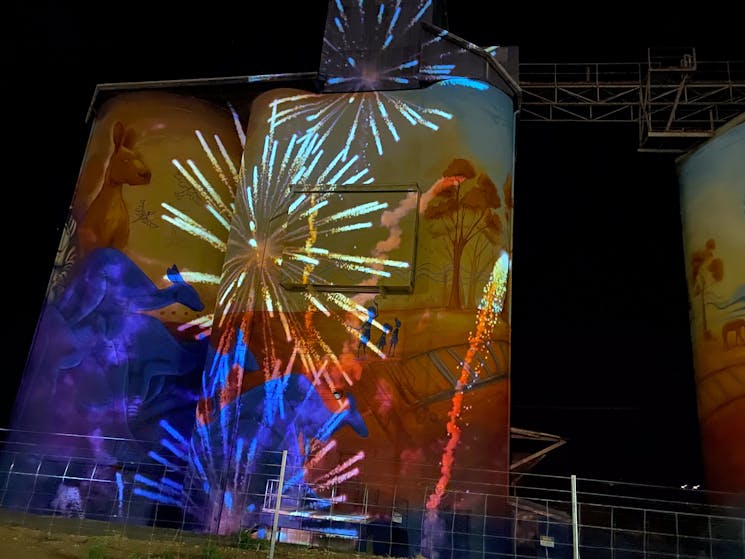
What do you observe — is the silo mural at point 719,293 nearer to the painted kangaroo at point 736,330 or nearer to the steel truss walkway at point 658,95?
the painted kangaroo at point 736,330

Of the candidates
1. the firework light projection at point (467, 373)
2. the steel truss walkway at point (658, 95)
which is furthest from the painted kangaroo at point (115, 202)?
the steel truss walkway at point (658, 95)

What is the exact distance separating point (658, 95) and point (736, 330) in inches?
242

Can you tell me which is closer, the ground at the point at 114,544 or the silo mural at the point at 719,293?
the ground at the point at 114,544

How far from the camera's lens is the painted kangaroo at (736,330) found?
12.7 metres

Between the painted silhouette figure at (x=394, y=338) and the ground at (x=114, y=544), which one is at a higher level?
the painted silhouette figure at (x=394, y=338)

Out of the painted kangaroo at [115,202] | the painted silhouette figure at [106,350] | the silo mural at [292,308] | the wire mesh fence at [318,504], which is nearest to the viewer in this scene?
the wire mesh fence at [318,504]

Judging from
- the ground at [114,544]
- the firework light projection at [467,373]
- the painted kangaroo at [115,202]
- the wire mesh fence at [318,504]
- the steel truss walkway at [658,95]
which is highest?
the steel truss walkway at [658,95]

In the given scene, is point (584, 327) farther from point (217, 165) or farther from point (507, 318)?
point (217, 165)

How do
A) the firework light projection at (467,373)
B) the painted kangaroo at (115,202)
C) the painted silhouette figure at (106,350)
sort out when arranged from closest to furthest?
1. the firework light projection at (467,373)
2. the painted silhouette figure at (106,350)
3. the painted kangaroo at (115,202)

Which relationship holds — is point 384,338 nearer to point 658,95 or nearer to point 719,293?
point 719,293

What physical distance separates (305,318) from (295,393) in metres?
1.56

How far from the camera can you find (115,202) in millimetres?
15945

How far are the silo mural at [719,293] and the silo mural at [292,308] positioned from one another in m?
4.44

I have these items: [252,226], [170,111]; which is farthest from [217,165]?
[252,226]
